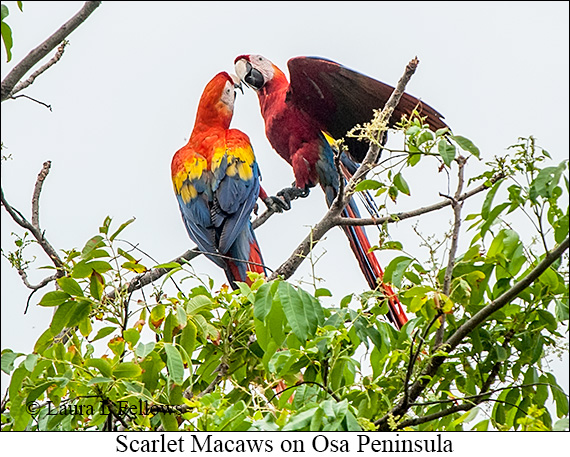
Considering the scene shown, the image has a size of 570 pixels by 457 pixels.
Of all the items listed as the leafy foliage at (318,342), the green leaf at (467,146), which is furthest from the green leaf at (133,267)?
the green leaf at (467,146)

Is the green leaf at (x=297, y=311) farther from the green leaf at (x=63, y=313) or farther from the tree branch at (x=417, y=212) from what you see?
the green leaf at (x=63, y=313)

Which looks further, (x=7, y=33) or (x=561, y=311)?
(x=561, y=311)

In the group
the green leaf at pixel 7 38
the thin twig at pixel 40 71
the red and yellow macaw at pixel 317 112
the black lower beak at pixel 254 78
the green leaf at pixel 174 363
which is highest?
the black lower beak at pixel 254 78

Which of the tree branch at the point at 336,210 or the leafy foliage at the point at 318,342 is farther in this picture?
the tree branch at the point at 336,210

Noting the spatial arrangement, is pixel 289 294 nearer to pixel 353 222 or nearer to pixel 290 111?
pixel 353 222

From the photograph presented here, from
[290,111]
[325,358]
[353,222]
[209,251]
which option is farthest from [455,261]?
[290,111]

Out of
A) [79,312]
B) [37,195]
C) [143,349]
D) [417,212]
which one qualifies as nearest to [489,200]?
[417,212]

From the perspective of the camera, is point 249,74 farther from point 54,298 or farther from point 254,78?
point 54,298
